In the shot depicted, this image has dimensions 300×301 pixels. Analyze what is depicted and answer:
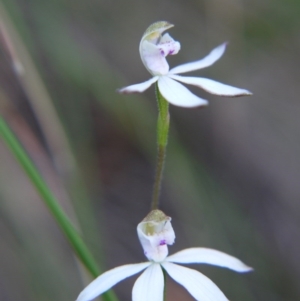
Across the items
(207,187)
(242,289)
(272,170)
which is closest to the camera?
(242,289)

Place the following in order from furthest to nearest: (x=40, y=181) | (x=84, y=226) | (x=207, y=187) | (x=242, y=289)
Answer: (x=207, y=187) < (x=242, y=289) < (x=84, y=226) < (x=40, y=181)

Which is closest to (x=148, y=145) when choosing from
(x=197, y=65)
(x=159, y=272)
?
(x=197, y=65)

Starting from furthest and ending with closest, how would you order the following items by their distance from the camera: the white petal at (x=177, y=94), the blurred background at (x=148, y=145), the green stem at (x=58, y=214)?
the blurred background at (x=148, y=145), the green stem at (x=58, y=214), the white petal at (x=177, y=94)

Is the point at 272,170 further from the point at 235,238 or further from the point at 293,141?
the point at 235,238

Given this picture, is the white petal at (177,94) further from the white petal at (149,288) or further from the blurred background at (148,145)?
the blurred background at (148,145)

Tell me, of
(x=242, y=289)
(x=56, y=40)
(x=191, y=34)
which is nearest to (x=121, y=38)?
(x=191, y=34)

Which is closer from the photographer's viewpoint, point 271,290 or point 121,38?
point 271,290

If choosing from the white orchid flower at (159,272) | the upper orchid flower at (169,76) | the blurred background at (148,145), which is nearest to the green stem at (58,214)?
the white orchid flower at (159,272)
